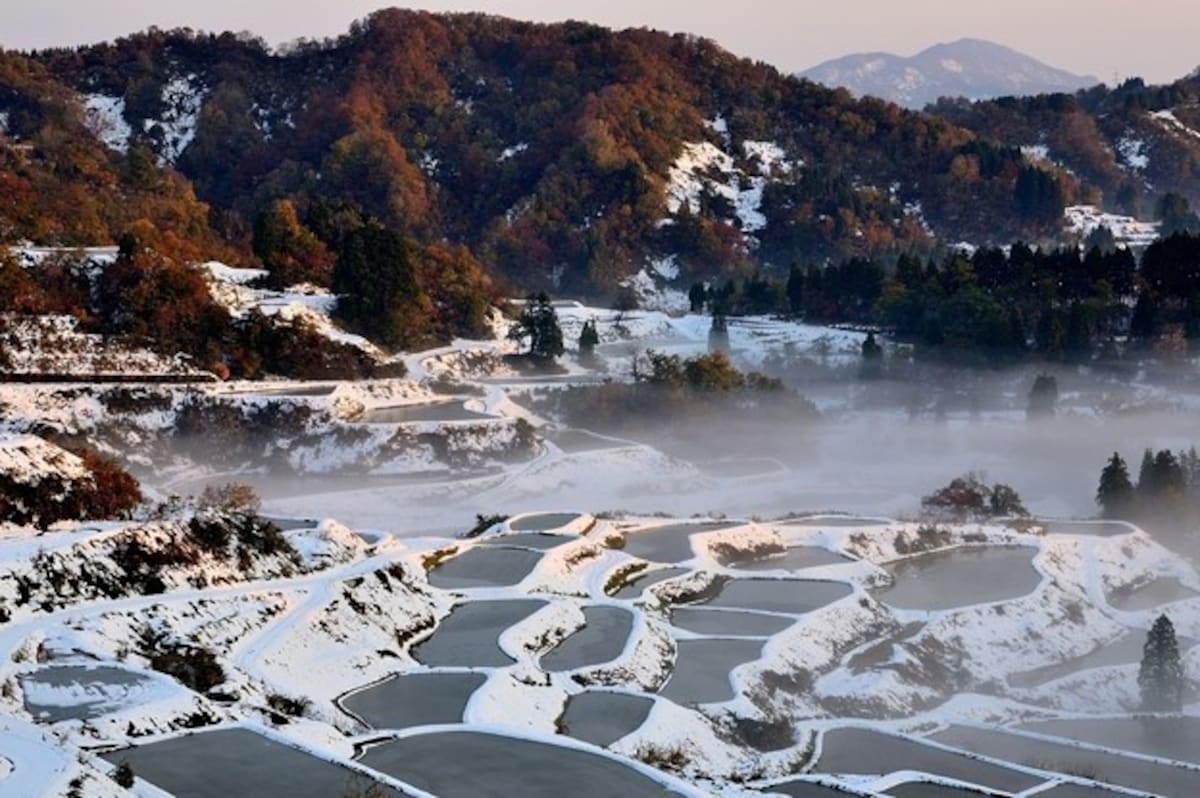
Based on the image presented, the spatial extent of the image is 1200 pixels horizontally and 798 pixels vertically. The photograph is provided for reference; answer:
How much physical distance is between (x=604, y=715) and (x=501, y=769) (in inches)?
169

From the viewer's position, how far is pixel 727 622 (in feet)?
74.8

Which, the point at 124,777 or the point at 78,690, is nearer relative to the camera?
the point at 124,777

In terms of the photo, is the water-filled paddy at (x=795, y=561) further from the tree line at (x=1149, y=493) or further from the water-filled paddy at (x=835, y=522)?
the tree line at (x=1149, y=493)

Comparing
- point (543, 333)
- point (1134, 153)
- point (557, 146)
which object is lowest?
point (543, 333)

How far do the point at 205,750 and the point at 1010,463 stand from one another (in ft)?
118

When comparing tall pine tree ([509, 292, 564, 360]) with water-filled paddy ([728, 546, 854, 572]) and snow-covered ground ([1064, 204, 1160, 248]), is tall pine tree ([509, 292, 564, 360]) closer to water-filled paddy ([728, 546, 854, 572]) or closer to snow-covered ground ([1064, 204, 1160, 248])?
water-filled paddy ([728, 546, 854, 572])

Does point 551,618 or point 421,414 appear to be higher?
point 421,414

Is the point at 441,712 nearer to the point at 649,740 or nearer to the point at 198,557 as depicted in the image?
the point at 649,740

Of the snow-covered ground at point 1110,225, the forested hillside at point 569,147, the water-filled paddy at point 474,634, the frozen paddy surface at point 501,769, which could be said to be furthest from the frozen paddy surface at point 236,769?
the snow-covered ground at point 1110,225

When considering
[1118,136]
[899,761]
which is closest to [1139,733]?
[899,761]

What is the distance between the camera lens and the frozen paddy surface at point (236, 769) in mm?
10781

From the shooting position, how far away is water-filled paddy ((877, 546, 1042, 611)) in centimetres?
2562

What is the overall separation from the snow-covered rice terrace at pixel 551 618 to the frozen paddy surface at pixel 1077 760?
0.23 ft

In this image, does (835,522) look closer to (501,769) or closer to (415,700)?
(415,700)
